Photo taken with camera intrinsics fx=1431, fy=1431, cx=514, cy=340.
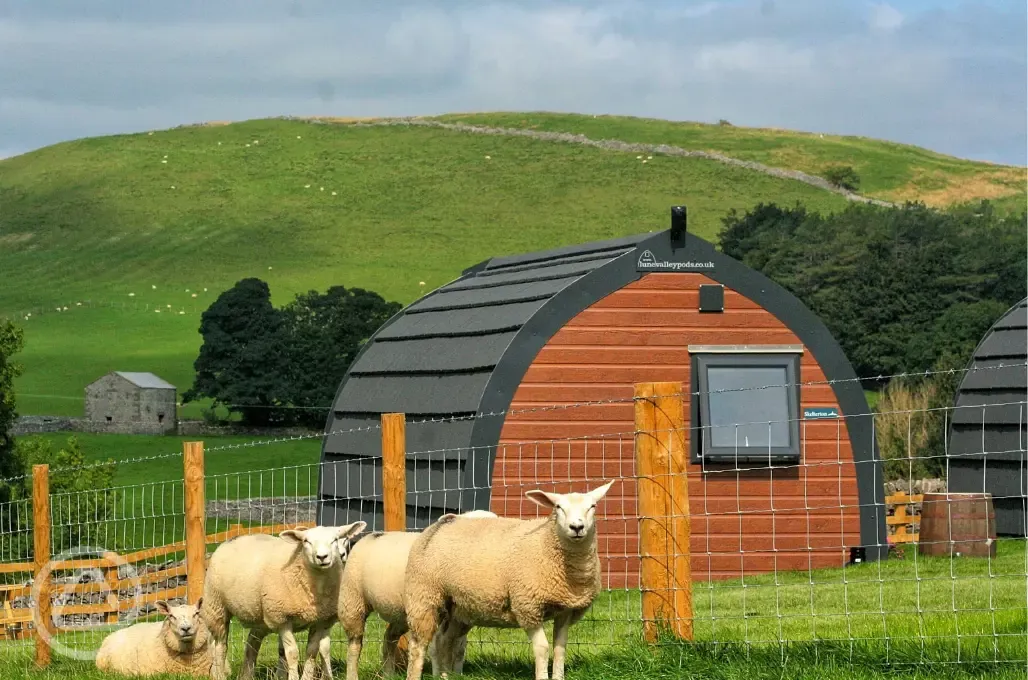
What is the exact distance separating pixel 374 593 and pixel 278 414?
60.7 m

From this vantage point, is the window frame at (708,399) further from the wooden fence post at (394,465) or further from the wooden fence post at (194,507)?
the wooden fence post at (194,507)

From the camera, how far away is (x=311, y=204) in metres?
112

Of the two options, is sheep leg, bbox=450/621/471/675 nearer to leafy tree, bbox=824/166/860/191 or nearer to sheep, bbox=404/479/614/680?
sheep, bbox=404/479/614/680

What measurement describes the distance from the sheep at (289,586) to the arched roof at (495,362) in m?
4.78

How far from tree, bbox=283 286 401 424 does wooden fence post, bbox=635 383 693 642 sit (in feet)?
196

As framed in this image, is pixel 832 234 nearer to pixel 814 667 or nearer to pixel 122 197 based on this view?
pixel 122 197

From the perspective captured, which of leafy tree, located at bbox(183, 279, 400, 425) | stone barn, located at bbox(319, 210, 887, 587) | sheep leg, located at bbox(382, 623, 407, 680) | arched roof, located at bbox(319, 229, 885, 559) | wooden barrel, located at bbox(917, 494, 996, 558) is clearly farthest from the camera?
leafy tree, located at bbox(183, 279, 400, 425)

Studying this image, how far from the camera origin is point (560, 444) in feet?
50.3

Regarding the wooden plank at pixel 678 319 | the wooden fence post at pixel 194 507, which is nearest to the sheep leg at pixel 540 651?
the wooden fence post at pixel 194 507

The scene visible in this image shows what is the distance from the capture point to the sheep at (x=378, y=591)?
8.56 meters

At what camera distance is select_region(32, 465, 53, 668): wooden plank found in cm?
1167

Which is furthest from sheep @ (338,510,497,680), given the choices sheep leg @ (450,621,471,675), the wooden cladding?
the wooden cladding

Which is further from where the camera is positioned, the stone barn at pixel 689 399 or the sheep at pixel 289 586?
the stone barn at pixel 689 399

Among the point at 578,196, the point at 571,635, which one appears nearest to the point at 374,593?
the point at 571,635
